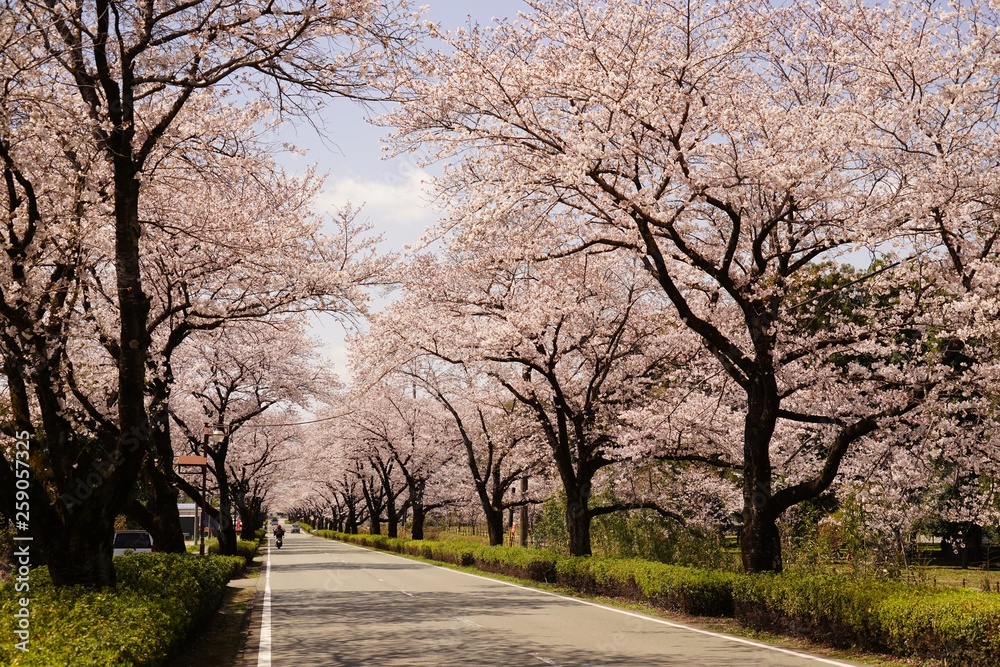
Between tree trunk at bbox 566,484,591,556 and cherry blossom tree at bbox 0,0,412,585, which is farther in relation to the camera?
tree trunk at bbox 566,484,591,556

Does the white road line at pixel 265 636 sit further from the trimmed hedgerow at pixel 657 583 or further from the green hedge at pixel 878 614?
the green hedge at pixel 878 614

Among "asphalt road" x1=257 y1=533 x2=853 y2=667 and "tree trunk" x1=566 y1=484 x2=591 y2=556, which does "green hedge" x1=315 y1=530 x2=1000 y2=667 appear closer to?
"asphalt road" x1=257 y1=533 x2=853 y2=667

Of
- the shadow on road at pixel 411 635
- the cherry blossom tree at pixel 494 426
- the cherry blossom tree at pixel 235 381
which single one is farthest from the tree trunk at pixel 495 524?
the shadow on road at pixel 411 635

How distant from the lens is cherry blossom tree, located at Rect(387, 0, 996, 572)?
1287 centimetres

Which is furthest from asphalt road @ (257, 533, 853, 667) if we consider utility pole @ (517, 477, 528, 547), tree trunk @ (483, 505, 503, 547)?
utility pole @ (517, 477, 528, 547)

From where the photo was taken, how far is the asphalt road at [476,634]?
34.2ft

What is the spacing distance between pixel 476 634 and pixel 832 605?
5.07 metres

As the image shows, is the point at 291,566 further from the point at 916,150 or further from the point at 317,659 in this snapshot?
the point at 916,150

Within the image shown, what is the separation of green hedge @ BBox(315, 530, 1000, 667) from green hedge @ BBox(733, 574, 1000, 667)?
0.01 metres

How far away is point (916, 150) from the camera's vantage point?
512 inches

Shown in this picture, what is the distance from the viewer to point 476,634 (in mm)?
12695

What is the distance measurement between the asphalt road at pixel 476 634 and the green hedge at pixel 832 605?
0.88m

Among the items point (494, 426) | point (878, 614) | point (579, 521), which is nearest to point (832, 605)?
point (878, 614)

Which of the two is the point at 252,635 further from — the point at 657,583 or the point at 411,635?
the point at 657,583
